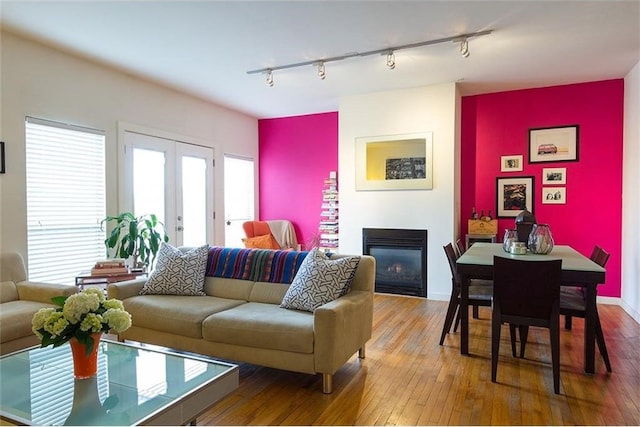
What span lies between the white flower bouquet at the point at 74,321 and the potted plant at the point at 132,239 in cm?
237

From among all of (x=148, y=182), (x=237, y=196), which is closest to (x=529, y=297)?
(x=148, y=182)

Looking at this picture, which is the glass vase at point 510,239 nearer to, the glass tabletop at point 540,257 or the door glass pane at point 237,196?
the glass tabletop at point 540,257

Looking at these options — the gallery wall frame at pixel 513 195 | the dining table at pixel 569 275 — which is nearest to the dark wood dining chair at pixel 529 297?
the dining table at pixel 569 275

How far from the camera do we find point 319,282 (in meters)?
2.71

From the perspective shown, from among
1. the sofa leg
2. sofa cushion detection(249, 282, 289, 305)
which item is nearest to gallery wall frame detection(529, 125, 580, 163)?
sofa cushion detection(249, 282, 289, 305)

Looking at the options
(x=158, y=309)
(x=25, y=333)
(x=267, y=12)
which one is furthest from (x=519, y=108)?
(x=25, y=333)

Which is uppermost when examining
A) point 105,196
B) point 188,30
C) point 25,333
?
point 188,30

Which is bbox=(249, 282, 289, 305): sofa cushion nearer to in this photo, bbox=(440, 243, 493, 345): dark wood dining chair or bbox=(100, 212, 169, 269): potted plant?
bbox=(440, 243, 493, 345): dark wood dining chair

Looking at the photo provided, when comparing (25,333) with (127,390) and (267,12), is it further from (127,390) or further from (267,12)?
(267,12)

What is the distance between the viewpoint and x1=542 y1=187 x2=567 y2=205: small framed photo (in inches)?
192

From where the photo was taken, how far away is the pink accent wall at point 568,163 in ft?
15.2

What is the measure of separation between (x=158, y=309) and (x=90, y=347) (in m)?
1.17

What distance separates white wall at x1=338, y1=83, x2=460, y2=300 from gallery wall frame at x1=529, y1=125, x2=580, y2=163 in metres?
1.02

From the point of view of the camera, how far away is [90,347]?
1729 millimetres
